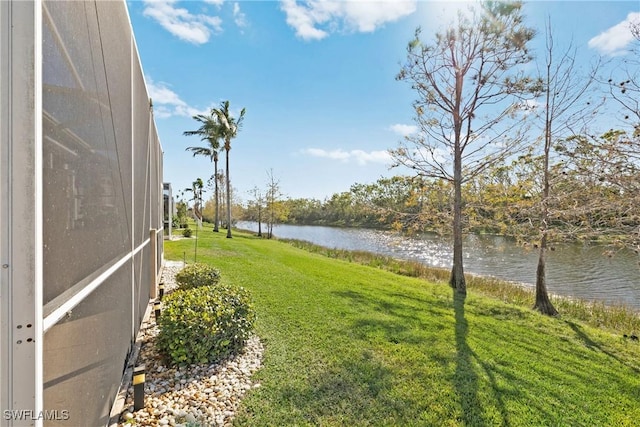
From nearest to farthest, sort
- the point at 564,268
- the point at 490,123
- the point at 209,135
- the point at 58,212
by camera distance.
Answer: the point at 58,212 → the point at 490,123 → the point at 564,268 → the point at 209,135

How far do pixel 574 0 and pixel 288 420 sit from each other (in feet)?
31.7

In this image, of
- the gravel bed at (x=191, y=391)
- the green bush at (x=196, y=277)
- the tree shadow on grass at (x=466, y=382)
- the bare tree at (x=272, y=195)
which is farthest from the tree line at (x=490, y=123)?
the bare tree at (x=272, y=195)

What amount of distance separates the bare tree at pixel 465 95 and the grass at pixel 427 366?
10.3 feet

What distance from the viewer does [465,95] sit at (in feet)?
27.5

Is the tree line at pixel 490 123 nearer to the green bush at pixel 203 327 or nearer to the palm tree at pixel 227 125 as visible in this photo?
the green bush at pixel 203 327

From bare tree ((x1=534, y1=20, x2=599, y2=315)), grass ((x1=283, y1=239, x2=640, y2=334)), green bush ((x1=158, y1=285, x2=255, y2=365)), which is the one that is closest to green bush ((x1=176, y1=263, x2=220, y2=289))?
green bush ((x1=158, y1=285, x2=255, y2=365))

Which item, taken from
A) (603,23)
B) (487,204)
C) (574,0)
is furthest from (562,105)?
(487,204)

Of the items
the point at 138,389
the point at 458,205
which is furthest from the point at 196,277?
the point at 458,205

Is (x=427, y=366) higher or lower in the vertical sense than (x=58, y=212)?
lower

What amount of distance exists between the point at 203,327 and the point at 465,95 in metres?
8.70

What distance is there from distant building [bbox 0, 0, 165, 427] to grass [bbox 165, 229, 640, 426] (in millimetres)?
1487

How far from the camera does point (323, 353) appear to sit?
3736 millimetres

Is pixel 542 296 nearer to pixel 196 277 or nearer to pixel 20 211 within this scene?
pixel 196 277

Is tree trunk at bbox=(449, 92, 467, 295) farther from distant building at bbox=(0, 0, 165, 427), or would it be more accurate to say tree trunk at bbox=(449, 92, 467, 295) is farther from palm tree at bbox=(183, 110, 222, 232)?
palm tree at bbox=(183, 110, 222, 232)
